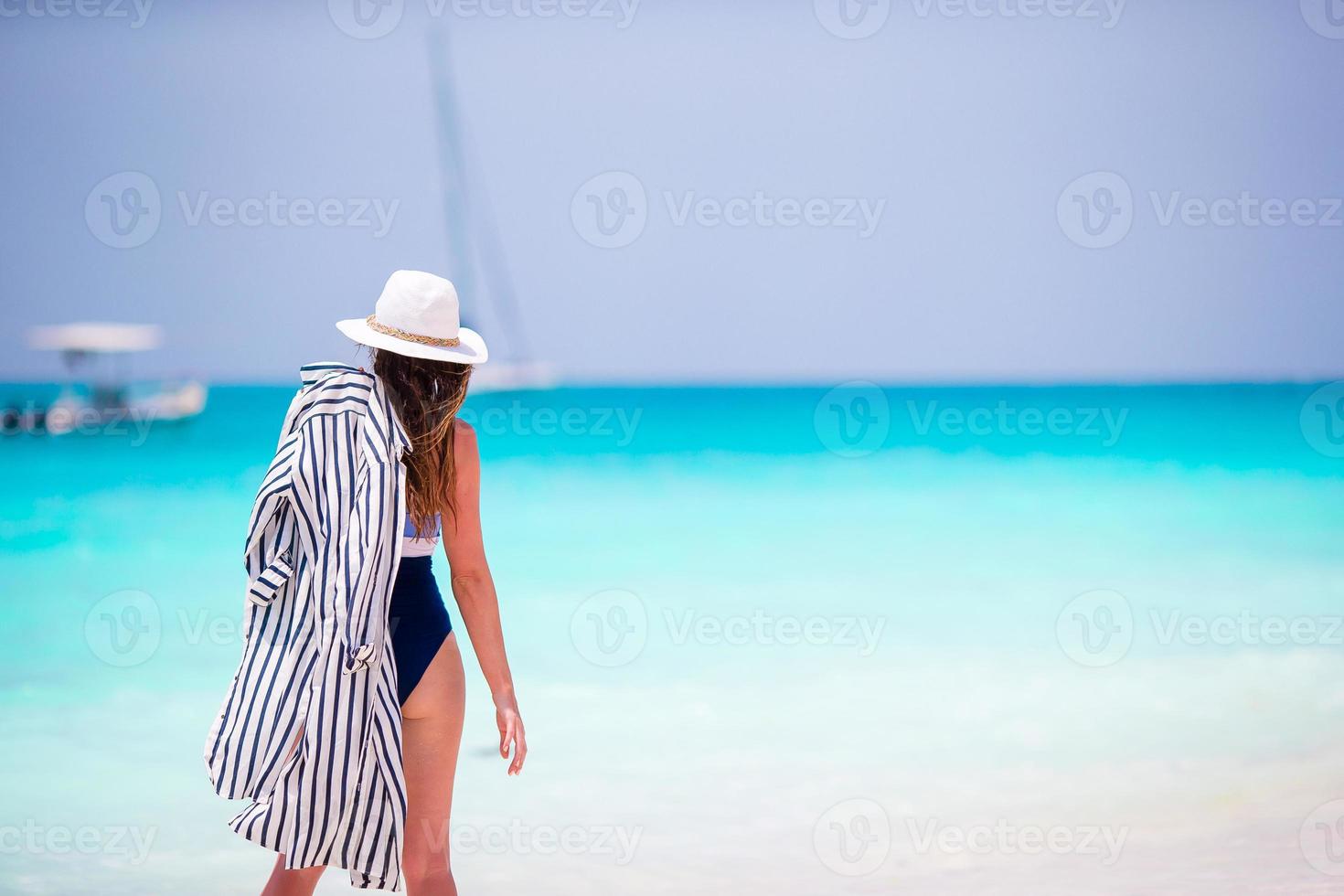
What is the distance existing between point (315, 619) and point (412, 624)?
26cm

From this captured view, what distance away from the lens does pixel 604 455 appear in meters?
17.6

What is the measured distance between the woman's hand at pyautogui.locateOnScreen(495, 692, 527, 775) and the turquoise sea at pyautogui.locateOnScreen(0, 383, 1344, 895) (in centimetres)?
95

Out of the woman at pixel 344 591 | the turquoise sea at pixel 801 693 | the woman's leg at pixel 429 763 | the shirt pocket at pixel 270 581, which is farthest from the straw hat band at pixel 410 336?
the turquoise sea at pixel 801 693

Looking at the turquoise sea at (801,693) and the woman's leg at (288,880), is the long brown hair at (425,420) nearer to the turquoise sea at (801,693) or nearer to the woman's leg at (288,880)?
the woman's leg at (288,880)

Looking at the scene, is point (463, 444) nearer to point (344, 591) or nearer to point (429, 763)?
point (344, 591)

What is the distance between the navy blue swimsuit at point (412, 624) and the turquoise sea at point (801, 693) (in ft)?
3.55

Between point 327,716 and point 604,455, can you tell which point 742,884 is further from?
point 604,455

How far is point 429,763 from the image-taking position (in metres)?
2.16

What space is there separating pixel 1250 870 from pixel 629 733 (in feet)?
6.46

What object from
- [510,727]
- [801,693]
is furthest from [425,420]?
[801,693]

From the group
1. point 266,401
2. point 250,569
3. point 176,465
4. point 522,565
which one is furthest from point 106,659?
point 266,401

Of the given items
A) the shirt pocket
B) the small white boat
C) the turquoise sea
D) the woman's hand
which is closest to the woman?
the shirt pocket

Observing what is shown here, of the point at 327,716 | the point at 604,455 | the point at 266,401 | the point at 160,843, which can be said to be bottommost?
the point at 160,843

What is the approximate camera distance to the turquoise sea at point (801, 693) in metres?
3.17
